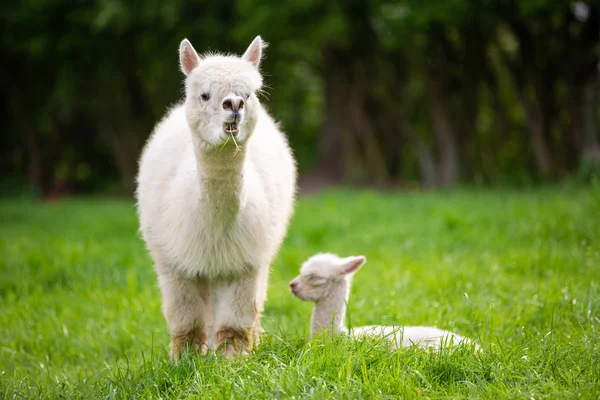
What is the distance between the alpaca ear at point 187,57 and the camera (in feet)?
13.9

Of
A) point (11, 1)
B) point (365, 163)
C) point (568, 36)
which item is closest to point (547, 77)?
point (568, 36)

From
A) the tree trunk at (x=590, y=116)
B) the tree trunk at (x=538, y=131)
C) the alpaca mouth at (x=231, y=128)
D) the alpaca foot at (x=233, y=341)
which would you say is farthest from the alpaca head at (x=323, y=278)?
the tree trunk at (x=538, y=131)

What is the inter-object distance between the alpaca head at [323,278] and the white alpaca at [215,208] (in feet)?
0.97

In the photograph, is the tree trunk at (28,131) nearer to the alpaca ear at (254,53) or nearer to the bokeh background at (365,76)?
the bokeh background at (365,76)

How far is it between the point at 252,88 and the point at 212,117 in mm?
308

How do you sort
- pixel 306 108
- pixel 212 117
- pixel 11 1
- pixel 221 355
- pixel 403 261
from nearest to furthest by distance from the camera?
pixel 212 117
pixel 221 355
pixel 403 261
pixel 11 1
pixel 306 108

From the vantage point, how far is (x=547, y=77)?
14609mm

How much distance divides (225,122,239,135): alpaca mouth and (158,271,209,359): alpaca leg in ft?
3.96

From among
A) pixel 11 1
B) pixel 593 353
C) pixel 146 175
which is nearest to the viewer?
pixel 593 353

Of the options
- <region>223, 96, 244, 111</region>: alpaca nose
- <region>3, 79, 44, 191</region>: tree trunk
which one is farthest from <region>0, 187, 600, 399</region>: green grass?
<region>3, 79, 44, 191</region>: tree trunk

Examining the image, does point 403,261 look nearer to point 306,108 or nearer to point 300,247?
point 300,247

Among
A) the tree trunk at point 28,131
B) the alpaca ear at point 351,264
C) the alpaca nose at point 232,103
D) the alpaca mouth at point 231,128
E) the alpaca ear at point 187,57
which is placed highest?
the alpaca ear at point 187,57

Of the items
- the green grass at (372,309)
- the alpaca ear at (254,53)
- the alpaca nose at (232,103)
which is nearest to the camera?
the green grass at (372,309)

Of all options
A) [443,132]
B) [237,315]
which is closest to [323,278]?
[237,315]
